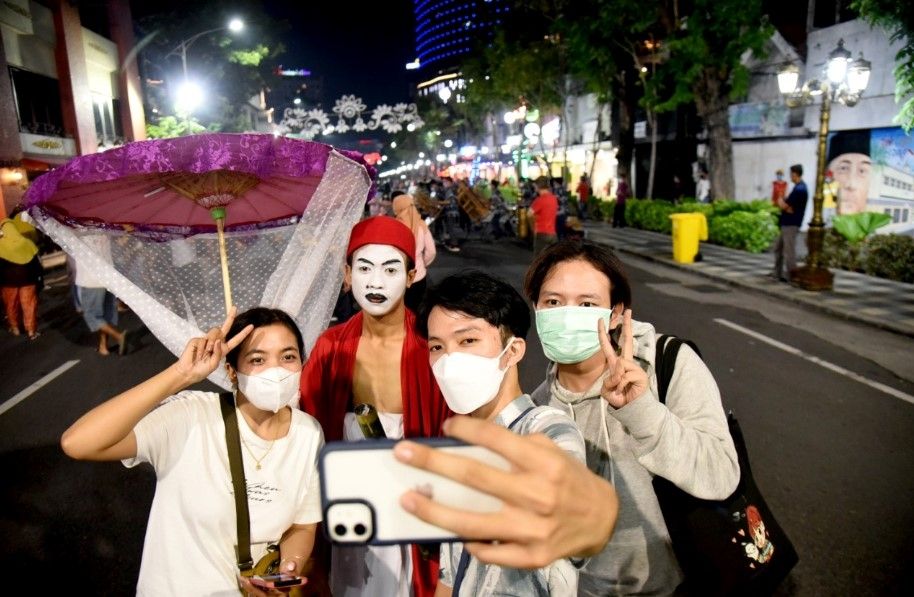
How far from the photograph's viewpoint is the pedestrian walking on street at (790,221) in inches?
426

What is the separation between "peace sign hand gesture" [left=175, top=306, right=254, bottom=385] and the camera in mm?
1792

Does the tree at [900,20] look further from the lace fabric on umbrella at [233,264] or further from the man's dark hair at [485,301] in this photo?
the man's dark hair at [485,301]

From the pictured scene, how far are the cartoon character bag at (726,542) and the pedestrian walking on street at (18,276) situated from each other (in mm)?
10064

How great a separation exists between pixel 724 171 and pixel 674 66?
12.4 feet

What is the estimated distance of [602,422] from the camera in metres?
1.86

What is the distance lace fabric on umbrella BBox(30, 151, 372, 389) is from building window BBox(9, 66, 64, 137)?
61.1 feet

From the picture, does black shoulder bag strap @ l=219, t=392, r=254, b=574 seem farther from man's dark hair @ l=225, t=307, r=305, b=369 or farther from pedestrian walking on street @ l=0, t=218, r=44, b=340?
pedestrian walking on street @ l=0, t=218, r=44, b=340

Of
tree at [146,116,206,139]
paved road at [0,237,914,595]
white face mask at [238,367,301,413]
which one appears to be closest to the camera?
white face mask at [238,367,301,413]

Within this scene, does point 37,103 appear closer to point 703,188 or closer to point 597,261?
point 597,261

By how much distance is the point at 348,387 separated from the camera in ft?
9.32

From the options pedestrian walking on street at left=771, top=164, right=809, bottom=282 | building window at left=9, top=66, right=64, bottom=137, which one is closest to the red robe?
pedestrian walking on street at left=771, top=164, right=809, bottom=282

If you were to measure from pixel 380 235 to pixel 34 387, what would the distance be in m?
6.25

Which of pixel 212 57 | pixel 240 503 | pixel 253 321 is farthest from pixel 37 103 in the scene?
pixel 240 503

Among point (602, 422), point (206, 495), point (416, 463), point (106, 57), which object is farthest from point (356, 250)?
point (106, 57)
